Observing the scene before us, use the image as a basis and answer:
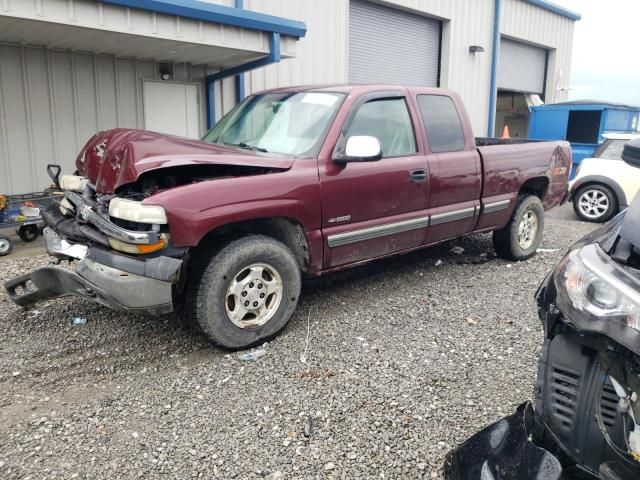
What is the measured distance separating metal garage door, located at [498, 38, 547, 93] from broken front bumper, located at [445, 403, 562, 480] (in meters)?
16.0

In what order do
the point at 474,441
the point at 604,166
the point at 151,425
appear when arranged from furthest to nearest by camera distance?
the point at 604,166, the point at 151,425, the point at 474,441

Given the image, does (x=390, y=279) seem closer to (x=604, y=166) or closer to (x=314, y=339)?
(x=314, y=339)

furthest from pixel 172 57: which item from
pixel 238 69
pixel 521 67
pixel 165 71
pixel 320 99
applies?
pixel 521 67

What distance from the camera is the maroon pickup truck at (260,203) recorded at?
333 centimetres

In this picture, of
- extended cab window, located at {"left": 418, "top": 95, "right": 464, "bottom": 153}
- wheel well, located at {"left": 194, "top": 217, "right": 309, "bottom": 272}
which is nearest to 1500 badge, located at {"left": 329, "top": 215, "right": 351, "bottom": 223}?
wheel well, located at {"left": 194, "top": 217, "right": 309, "bottom": 272}

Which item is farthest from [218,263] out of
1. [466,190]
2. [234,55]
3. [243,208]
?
[234,55]

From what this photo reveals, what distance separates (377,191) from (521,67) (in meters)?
15.1

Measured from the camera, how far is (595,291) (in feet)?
5.24

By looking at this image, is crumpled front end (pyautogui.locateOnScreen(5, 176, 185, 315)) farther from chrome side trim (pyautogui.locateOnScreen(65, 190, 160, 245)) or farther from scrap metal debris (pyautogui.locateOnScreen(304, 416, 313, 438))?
scrap metal debris (pyautogui.locateOnScreen(304, 416, 313, 438))

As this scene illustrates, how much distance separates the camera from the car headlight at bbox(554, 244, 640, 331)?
1.51m

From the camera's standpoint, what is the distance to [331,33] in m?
10.4

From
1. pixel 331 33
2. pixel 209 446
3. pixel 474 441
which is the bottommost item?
pixel 209 446

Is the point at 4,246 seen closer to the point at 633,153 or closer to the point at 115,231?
the point at 115,231

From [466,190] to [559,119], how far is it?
1063cm
